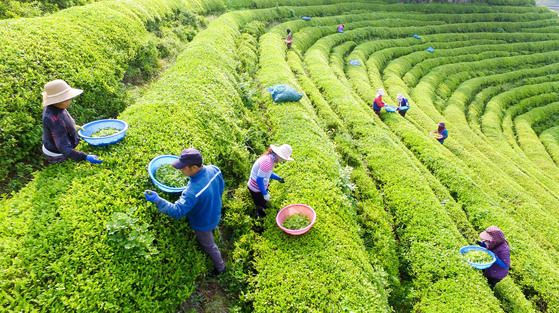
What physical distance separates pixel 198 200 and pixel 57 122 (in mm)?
3331

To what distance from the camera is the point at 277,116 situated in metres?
12.1

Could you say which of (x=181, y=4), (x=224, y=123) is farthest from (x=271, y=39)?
(x=224, y=123)

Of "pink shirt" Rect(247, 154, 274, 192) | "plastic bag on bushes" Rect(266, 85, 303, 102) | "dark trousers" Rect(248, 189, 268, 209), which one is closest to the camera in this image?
"pink shirt" Rect(247, 154, 274, 192)

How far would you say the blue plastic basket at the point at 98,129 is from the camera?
608cm

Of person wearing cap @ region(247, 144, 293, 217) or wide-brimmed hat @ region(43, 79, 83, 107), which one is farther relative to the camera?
person wearing cap @ region(247, 144, 293, 217)

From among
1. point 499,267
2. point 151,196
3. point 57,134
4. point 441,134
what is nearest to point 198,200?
point 151,196

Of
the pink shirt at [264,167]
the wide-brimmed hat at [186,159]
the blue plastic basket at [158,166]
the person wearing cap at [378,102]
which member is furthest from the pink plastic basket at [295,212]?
the person wearing cap at [378,102]

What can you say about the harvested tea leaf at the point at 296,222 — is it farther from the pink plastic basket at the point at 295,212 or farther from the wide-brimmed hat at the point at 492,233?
the wide-brimmed hat at the point at 492,233

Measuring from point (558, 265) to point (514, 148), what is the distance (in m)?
20.9

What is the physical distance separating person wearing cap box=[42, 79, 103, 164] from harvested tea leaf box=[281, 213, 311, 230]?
4.52 meters

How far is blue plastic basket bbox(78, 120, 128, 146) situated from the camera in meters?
6.08

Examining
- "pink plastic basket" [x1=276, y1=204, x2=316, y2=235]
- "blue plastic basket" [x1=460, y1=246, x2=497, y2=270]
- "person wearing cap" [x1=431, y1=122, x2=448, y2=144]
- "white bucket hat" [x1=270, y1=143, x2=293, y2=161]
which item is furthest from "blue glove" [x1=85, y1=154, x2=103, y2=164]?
"person wearing cap" [x1=431, y1=122, x2=448, y2=144]

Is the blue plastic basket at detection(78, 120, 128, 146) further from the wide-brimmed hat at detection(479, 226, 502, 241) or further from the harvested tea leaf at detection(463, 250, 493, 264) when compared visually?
the wide-brimmed hat at detection(479, 226, 502, 241)

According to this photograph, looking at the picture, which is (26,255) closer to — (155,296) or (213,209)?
(155,296)
